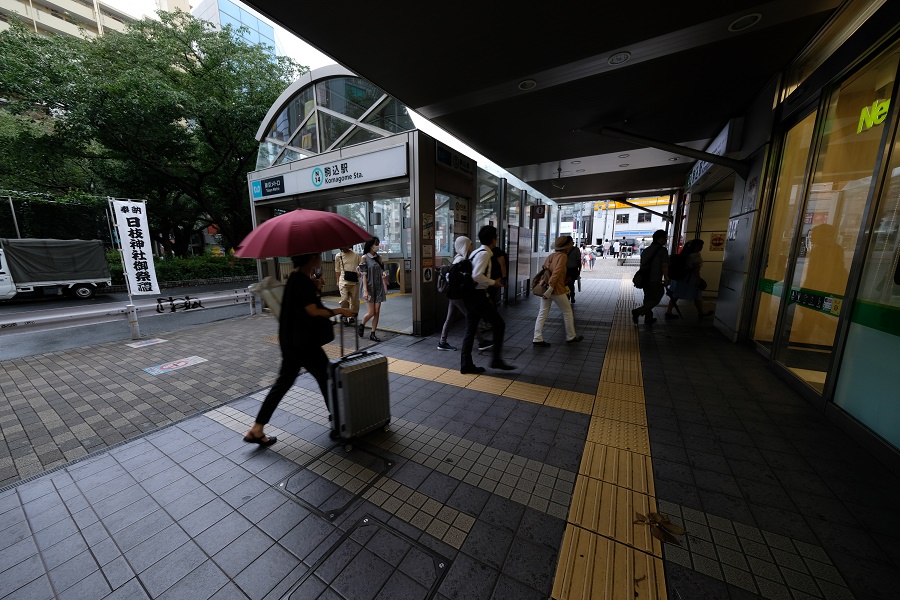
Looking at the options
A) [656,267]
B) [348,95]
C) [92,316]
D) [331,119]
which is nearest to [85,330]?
[92,316]

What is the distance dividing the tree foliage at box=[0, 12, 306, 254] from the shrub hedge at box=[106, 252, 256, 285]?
1827mm

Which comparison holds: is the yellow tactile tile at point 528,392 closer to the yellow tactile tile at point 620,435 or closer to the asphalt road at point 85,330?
the yellow tactile tile at point 620,435

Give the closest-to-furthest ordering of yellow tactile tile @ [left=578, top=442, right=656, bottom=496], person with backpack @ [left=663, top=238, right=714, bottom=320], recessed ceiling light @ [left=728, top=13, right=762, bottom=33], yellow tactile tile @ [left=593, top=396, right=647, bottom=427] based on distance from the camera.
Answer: yellow tactile tile @ [left=578, top=442, right=656, bottom=496], yellow tactile tile @ [left=593, top=396, right=647, bottom=427], recessed ceiling light @ [left=728, top=13, right=762, bottom=33], person with backpack @ [left=663, top=238, right=714, bottom=320]

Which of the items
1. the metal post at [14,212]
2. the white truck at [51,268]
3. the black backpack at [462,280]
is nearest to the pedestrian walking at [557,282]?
the black backpack at [462,280]

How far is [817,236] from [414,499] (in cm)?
562

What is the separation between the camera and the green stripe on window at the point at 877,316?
259 cm

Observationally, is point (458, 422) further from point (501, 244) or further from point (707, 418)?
point (501, 244)

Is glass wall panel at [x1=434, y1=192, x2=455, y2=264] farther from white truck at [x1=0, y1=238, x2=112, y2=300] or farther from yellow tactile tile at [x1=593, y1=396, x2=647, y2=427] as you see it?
white truck at [x1=0, y1=238, x2=112, y2=300]

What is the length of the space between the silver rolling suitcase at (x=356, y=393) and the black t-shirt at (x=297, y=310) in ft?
1.02

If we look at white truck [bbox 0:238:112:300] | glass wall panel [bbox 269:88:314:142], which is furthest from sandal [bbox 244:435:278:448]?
white truck [bbox 0:238:112:300]

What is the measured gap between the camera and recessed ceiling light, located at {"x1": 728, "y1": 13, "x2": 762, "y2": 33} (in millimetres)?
3395

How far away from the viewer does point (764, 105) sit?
4.95m

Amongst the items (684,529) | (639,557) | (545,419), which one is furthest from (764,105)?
(639,557)

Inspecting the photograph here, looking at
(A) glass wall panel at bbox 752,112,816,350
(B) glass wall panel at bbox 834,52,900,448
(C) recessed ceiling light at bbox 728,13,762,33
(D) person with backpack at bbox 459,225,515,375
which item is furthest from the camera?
(A) glass wall panel at bbox 752,112,816,350
